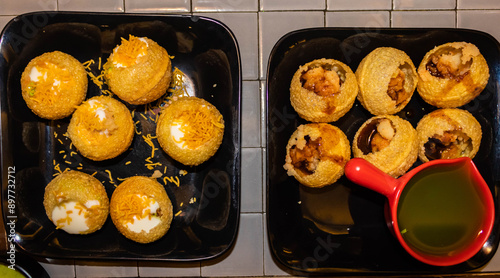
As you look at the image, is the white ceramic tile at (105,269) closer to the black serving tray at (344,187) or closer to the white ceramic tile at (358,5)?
the black serving tray at (344,187)

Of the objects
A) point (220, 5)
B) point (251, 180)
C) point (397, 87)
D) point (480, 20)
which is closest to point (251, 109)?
point (251, 180)

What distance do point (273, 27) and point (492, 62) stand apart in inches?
30.2

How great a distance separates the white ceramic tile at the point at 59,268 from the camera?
4.95ft

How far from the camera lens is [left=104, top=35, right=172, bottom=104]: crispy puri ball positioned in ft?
4.28

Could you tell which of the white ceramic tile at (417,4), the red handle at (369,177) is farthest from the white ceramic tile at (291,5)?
the red handle at (369,177)

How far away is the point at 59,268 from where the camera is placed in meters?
1.51

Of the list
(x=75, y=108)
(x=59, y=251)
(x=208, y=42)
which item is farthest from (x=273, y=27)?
(x=59, y=251)

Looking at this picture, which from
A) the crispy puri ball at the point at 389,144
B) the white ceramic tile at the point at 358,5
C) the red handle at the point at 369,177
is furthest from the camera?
the white ceramic tile at the point at 358,5

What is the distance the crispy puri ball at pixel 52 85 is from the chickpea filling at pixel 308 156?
762mm

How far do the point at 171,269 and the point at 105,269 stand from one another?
25 cm

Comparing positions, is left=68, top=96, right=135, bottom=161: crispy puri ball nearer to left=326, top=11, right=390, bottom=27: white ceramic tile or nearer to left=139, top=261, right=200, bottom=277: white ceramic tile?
left=139, top=261, right=200, bottom=277: white ceramic tile

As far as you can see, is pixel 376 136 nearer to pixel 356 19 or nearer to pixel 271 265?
pixel 356 19

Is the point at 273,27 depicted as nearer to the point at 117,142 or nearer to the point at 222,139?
the point at 222,139

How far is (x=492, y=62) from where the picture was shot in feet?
4.57
